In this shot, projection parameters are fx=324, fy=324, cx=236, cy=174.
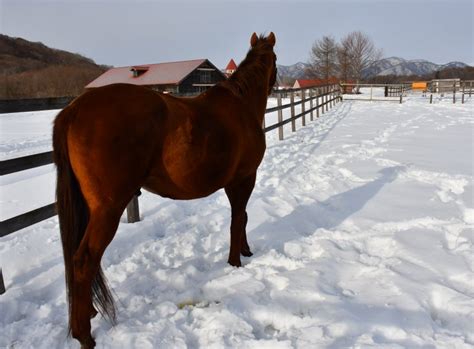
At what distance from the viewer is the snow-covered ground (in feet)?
6.00

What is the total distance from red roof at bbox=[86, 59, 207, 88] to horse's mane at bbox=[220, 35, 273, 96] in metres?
37.6

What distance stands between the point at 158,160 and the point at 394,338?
165 centimetres

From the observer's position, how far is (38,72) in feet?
158

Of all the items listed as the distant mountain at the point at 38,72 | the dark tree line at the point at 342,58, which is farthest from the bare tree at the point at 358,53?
the distant mountain at the point at 38,72

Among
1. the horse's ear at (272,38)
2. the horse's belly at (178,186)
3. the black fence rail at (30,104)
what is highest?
the horse's ear at (272,38)

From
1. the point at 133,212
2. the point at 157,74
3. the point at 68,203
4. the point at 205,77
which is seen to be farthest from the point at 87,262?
the point at 205,77

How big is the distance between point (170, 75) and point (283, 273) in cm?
4146

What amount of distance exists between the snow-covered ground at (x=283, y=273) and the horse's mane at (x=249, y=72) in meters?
1.41

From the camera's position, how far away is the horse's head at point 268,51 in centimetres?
309

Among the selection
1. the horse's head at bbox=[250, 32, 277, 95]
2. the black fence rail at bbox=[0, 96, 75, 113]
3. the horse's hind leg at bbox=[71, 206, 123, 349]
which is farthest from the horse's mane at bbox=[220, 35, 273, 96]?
the horse's hind leg at bbox=[71, 206, 123, 349]

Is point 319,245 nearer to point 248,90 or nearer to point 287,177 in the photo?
point 248,90

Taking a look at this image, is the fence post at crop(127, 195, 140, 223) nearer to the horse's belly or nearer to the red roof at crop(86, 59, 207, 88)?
the horse's belly

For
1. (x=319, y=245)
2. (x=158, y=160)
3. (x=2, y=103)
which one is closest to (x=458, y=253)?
(x=319, y=245)

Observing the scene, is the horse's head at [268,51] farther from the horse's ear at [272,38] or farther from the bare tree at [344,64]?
the bare tree at [344,64]
